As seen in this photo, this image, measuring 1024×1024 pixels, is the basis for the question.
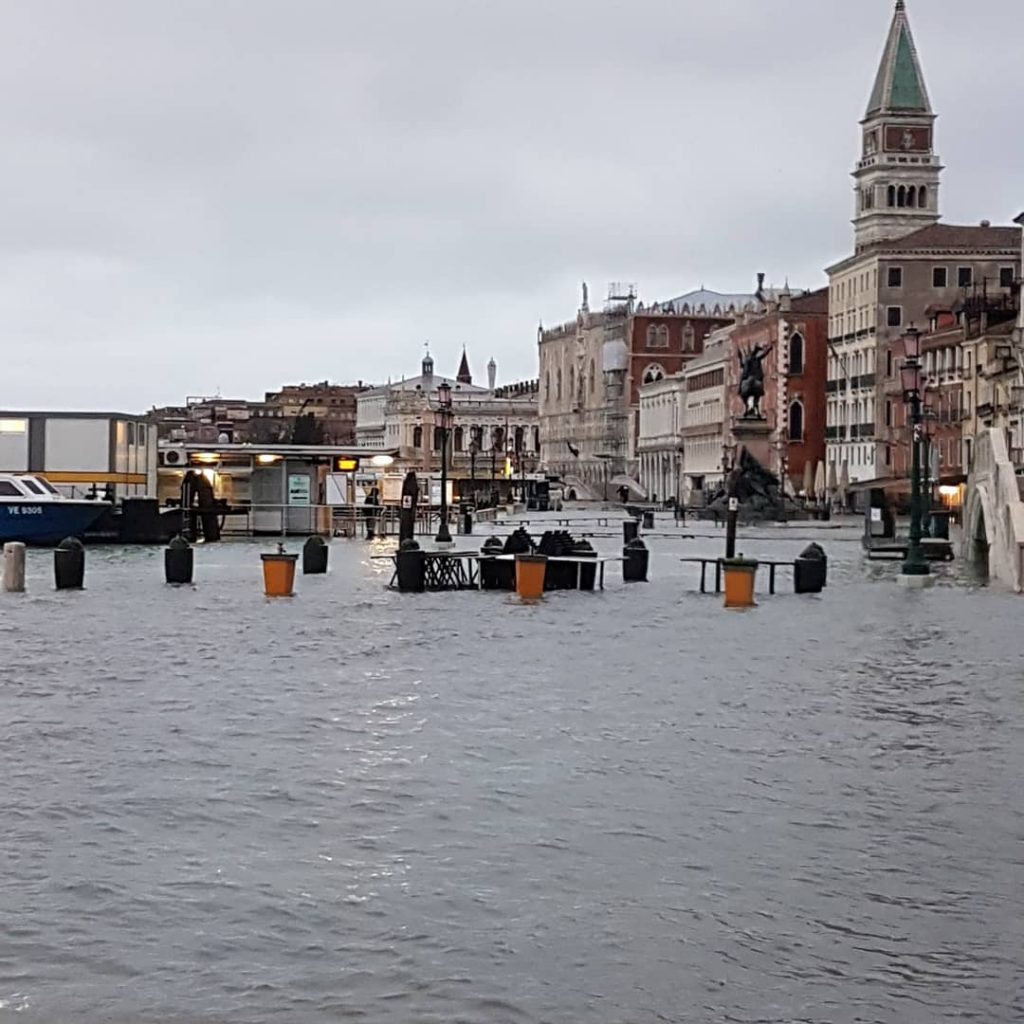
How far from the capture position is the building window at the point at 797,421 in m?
124

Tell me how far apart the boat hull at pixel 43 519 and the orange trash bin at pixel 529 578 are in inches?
1095

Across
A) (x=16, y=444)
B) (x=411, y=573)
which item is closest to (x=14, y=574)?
(x=411, y=573)

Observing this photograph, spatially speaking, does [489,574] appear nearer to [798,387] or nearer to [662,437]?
[798,387]

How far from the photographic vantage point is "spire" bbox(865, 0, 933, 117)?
133625 millimetres

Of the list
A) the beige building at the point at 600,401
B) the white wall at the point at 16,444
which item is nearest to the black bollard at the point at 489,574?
the white wall at the point at 16,444

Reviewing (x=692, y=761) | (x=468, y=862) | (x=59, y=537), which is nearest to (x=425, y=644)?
(x=692, y=761)

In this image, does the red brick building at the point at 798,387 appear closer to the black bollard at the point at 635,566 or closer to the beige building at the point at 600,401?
the beige building at the point at 600,401

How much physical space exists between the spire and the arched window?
19.4 meters

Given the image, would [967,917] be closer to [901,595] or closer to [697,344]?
[901,595]

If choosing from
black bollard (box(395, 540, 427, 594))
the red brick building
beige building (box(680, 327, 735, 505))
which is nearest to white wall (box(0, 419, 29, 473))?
black bollard (box(395, 540, 427, 594))

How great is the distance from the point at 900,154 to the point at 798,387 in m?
20.0

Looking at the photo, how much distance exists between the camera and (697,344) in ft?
595

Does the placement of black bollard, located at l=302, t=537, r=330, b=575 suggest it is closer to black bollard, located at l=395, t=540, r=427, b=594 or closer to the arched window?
black bollard, located at l=395, t=540, r=427, b=594

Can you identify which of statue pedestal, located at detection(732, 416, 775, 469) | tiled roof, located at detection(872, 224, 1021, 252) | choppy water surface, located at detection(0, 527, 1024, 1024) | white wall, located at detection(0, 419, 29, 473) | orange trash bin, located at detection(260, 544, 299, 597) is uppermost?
tiled roof, located at detection(872, 224, 1021, 252)
